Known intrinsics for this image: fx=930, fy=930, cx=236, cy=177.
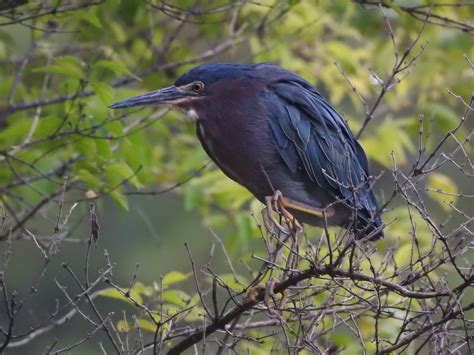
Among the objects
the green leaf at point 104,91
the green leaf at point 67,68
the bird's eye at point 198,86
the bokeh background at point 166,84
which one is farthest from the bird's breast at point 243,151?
the green leaf at point 67,68

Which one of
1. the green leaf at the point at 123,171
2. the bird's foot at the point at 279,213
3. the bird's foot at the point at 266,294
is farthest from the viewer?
the green leaf at the point at 123,171

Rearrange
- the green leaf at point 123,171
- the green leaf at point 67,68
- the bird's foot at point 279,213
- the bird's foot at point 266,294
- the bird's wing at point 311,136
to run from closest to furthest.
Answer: the bird's foot at point 266,294, the bird's foot at point 279,213, the green leaf at point 67,68, the green leaf at point 123,171, the bird's wing at point 311,136

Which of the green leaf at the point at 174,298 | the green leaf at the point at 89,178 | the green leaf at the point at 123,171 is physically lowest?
the green leaf at the point at 174,298

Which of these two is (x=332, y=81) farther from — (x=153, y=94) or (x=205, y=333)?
(x=205, y=333)

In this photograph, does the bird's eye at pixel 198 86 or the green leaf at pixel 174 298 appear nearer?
the green leaf at pixel 174 298

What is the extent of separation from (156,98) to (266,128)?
1.52ft

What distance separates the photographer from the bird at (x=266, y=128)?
3.77 metres

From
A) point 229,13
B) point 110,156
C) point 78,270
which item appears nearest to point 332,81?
point 229,13

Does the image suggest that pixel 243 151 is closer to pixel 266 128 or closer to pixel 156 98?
pixel 266 128

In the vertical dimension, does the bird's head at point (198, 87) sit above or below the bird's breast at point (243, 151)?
above

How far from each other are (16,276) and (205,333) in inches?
222

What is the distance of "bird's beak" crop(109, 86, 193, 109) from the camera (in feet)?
12.2

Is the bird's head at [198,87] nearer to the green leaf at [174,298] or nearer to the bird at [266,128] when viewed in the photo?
the bird at [266,128]

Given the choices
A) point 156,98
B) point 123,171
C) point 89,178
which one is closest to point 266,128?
point 156,98
